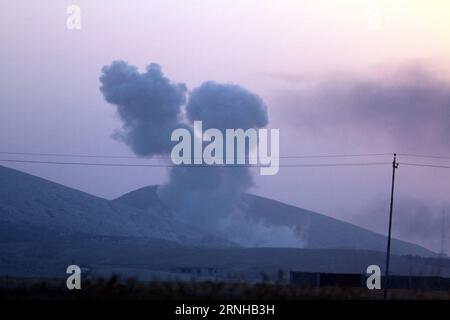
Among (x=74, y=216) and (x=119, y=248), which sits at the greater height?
(x=74, y=216)

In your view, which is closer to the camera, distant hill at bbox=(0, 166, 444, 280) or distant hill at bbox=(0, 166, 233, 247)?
distant hill at bbox=(0, 166, 444, 280)

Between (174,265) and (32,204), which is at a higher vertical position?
(32,204)

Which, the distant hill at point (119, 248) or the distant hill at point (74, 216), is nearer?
the distant hill at point (119, 248)

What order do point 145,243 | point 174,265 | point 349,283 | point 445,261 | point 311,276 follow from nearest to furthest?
point 349,283
point 311,276
point 174,265
point 445,261
point 145,243

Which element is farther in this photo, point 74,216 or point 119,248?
point 74,216

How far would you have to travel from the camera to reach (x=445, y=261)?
513 feet

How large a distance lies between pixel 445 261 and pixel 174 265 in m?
48.3

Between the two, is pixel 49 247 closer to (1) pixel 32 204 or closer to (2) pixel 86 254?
(2) pixel 86 254

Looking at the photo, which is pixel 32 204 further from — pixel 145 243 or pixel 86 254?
pixel 86 254
